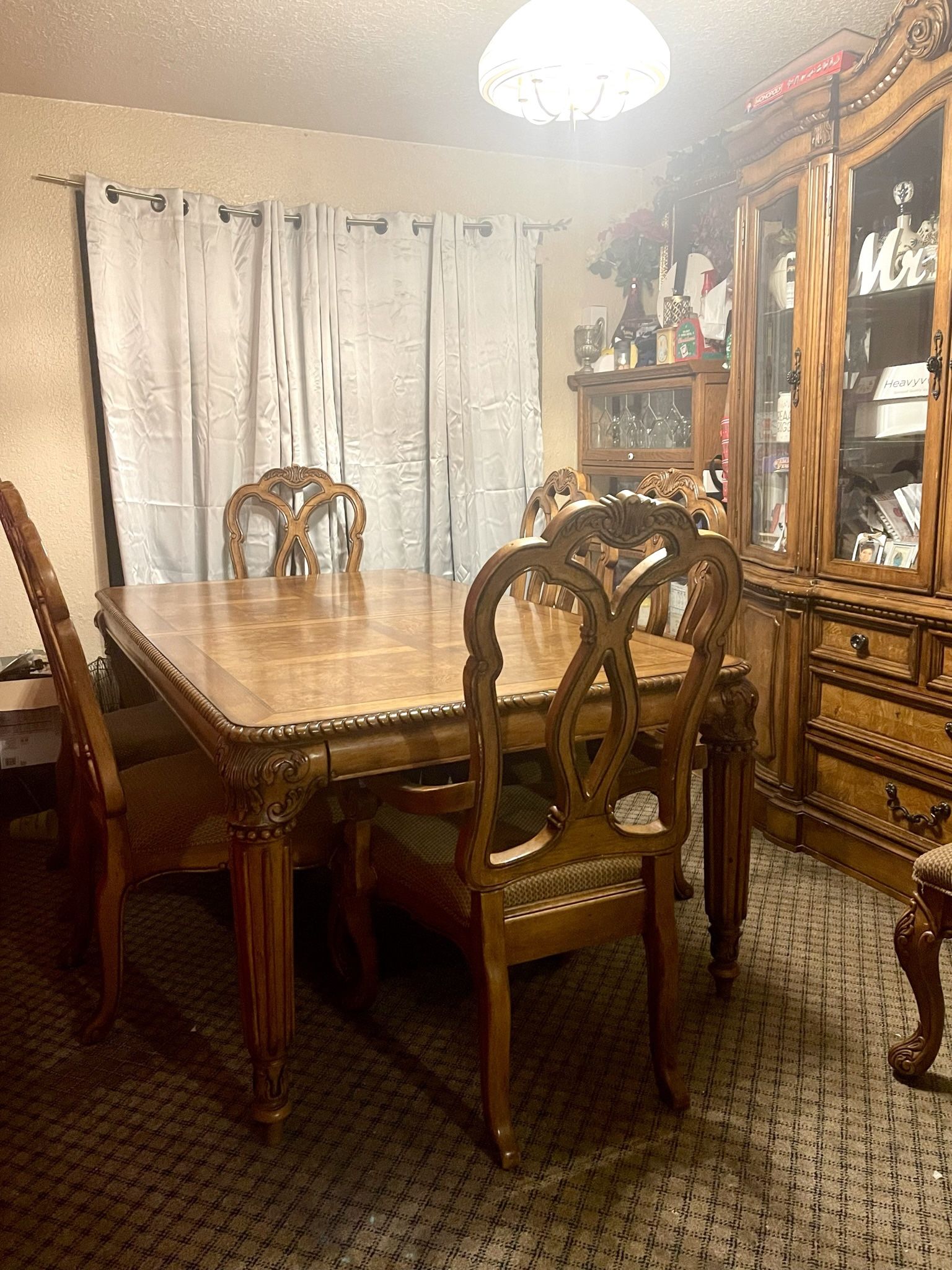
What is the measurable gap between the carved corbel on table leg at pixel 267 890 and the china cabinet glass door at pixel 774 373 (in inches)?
72.1

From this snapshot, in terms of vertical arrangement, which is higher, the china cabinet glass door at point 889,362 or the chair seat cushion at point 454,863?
the china cabinet glass door at point 889,362

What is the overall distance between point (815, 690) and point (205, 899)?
1.80 meters

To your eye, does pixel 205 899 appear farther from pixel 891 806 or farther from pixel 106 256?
pixel 106 256

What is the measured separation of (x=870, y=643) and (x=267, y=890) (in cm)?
174

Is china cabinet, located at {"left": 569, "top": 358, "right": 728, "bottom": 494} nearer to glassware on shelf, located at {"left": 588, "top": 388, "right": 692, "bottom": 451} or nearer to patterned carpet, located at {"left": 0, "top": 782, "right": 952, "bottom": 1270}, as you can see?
glassware on shelf, located at {"left": 588, "top": 388, "right": 692, "bottom": 451}

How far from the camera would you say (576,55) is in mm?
1845

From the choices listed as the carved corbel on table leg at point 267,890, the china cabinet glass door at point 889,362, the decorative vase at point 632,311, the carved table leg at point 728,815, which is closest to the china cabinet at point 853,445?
the china cabinet glass door at point 889,362

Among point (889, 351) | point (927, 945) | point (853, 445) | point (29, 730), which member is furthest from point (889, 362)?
point (29, 730)

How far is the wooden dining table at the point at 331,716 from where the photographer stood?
58.4 inches

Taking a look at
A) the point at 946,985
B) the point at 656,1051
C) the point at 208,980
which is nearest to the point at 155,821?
the point at 208,980

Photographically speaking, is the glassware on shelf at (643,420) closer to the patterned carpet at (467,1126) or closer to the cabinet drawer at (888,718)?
the cabinet drawer at (888,718)

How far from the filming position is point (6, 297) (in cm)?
324

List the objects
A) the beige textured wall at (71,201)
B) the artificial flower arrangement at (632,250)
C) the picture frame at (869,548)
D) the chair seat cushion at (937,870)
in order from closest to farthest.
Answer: the chair seat cushion at (937,870), the picture frame at (869,548), the beige textured wall at (71,201), the artificial flower arrangement at (632,250)

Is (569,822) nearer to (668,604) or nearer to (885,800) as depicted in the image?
(668,604)
